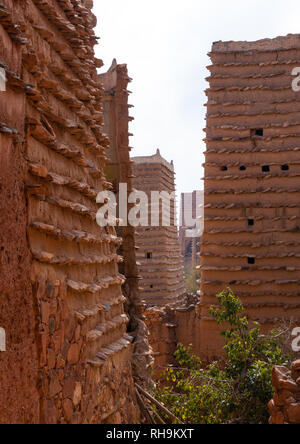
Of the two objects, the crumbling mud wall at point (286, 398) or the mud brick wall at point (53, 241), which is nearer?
the mud brick wall at point (53, 241)

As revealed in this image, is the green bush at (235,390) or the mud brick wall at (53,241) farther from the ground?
the mud brick wall at (53,241)

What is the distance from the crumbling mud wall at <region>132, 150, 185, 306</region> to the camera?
25719 mm

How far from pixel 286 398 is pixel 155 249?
63.6 ft

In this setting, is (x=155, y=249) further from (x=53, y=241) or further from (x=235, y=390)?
(x=53, y=241)

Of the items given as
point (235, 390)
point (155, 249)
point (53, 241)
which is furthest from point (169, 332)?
point (53, 241)

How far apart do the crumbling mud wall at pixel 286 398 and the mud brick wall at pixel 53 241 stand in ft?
6.29

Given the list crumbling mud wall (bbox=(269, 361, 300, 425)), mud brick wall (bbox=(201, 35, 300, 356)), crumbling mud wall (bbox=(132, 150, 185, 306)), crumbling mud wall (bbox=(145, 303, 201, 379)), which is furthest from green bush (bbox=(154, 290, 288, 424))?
crumbling mud wall (bbox=(132, 150, 185, 306))

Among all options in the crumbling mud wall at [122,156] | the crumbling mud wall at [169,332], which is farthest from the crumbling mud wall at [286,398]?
the crumbling mud wall at [169,332]

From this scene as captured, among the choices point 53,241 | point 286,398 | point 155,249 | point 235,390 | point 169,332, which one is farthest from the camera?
point 155,249

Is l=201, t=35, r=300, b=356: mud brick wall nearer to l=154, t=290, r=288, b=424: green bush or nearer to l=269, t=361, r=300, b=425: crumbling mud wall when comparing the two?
l=154, t=290, r=288, b=424: green bush

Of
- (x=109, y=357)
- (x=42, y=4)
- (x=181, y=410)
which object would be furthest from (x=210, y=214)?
(x=42, y=4)

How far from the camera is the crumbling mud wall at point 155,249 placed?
84.4ft

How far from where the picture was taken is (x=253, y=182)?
16.1m

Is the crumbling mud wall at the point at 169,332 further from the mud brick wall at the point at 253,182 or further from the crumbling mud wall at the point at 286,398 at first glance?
the crumbling mud wall at the point at 286,398
